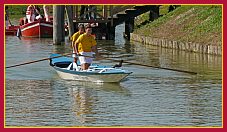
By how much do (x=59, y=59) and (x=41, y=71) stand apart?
2.30 ft

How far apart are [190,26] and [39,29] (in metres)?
10.1

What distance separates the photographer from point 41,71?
24.2m

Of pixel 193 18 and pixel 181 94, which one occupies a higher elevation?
pixel 193 18

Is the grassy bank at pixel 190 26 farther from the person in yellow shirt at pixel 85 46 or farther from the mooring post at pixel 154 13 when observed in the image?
the person in yellow shirt at pixel 85 46

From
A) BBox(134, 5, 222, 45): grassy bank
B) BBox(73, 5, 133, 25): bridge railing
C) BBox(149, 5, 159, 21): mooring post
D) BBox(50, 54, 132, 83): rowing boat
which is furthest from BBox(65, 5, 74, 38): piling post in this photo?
BBox(50, 54, 132, 83): rowing boat

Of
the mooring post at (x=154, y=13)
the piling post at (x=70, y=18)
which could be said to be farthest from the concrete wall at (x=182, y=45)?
the piling post at (x=70, y=18)

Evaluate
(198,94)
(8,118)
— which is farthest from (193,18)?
(8,118)

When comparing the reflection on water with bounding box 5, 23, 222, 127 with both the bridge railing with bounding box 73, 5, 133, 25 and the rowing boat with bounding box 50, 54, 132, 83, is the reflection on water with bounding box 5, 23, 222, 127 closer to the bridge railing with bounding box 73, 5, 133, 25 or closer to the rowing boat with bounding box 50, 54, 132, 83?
the rowing boat with bounding box 50, 54, 132, 83

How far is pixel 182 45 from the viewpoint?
31.4 m

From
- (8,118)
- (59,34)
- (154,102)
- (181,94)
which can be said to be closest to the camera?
(8,118)

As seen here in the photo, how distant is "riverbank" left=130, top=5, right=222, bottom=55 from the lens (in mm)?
29938

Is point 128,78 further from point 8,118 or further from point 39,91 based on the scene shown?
point 8,118

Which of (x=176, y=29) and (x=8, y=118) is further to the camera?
(x=176, y=29)

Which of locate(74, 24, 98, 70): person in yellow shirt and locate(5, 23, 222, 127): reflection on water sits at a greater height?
locate(74, 24, 98, 70): person in yellow shirt
